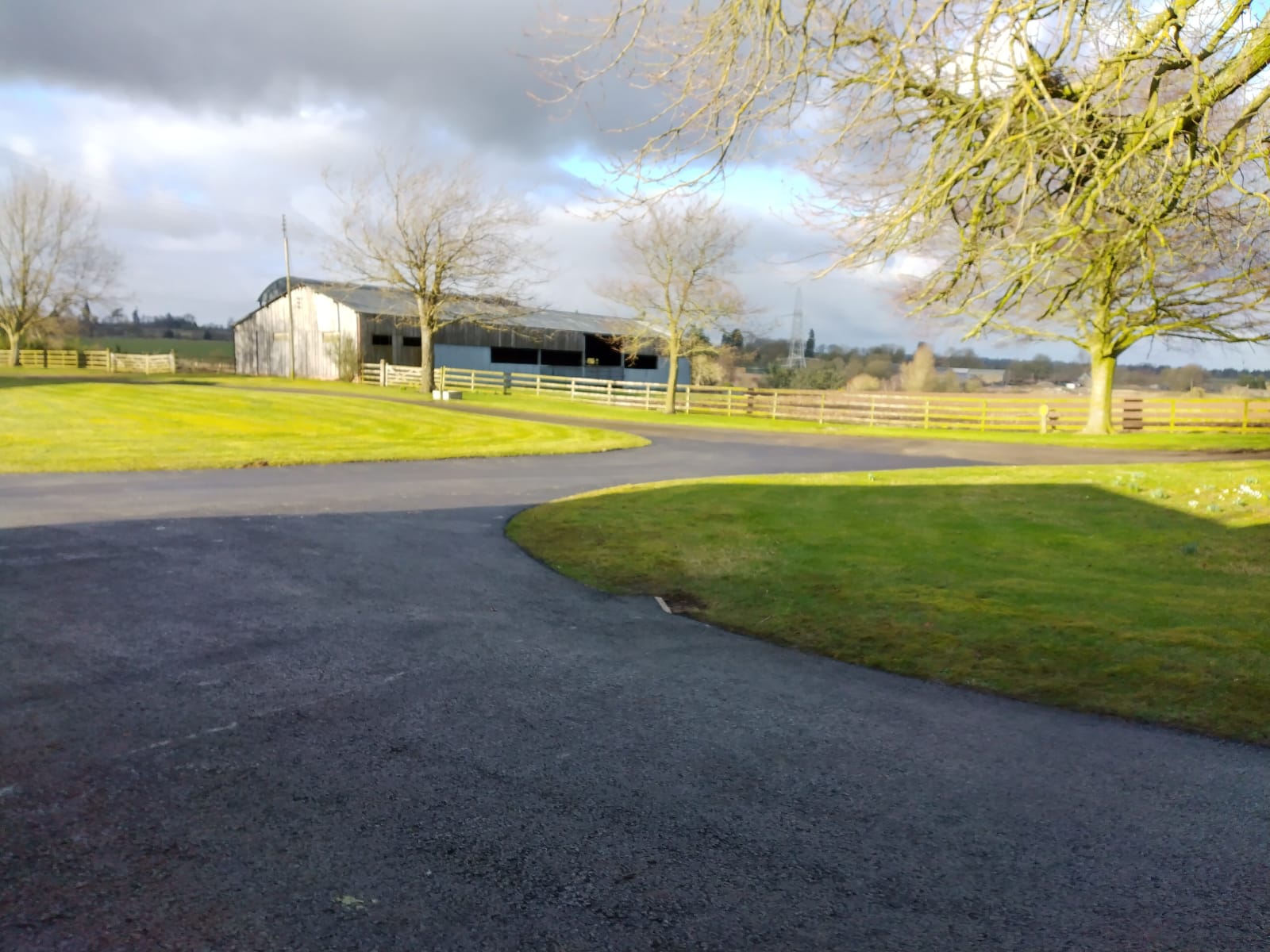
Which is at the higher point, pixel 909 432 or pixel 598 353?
pixel 598 353

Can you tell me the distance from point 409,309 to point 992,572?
45906 millimetres

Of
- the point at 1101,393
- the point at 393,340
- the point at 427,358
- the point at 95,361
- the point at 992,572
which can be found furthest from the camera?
the point at 95,361

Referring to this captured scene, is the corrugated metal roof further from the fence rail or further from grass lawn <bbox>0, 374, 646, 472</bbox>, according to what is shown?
grass lawn <bbox>0, 374, 646, 472</bbox>

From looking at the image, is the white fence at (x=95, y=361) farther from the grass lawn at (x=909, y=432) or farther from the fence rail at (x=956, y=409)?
the fence rail at (x=956, y=409)

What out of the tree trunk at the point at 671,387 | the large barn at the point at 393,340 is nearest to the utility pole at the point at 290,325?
the large barn at the point at 393,340

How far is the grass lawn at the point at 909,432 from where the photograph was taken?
80.1 ft

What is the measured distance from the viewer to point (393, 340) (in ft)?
161

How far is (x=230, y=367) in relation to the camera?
60250mm

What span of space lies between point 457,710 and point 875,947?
2.48 m

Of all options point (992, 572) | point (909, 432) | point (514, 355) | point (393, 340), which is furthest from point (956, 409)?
point (393, 340)

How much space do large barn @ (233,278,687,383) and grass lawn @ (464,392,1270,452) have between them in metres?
10.1

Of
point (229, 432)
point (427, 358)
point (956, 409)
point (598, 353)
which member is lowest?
point (229, 432)

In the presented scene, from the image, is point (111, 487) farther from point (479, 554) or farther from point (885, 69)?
point (885, 69)

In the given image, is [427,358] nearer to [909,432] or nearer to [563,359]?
[563,359]
